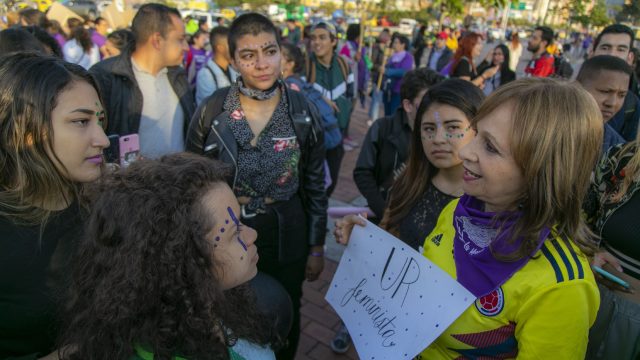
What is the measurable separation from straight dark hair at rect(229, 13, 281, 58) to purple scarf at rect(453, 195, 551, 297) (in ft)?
5.10

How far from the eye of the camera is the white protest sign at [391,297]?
1.30m

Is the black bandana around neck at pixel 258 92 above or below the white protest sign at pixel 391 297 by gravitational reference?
above

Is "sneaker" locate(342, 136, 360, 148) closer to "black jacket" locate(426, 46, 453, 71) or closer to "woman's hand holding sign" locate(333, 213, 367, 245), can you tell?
"black jacket" locate(426, 46, 453, 71)

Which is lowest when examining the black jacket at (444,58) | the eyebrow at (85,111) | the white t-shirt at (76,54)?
the black jacket at (444,58)

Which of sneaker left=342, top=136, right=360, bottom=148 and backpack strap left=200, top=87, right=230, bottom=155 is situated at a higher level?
backpack strap left=200, top=87, right=230, bottom=155

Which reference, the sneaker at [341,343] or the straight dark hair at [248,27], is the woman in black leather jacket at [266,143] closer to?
the straight dark hair at [248,27]

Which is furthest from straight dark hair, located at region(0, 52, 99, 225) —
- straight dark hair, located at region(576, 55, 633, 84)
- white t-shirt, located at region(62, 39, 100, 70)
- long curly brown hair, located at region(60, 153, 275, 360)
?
Answer: white t-shirt, located at region(62, 39, 100, 70)

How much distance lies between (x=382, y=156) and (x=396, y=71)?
17.3 ft

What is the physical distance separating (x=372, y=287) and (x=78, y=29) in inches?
271

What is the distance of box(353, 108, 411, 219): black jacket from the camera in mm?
2699

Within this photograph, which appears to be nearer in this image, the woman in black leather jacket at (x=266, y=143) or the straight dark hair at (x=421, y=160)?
the straight dark hair at (x=421, y=160)

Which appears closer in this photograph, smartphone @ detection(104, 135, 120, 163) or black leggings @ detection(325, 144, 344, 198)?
smartphone @ detection(104, 135, 120, 163)

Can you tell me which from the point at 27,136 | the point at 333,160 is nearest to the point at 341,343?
the point at 333,160

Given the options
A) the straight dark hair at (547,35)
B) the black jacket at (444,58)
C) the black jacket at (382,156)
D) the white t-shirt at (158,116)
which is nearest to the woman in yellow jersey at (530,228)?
the black jacket at (382,156)
